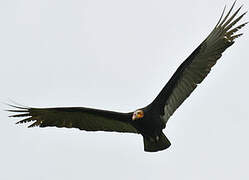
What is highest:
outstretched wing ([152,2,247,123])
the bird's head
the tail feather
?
outstretched wing ([152,2,247,123])

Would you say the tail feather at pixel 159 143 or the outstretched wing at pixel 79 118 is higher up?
the outstretched wing at pixel 79 118

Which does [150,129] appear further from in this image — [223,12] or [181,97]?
[223,12]

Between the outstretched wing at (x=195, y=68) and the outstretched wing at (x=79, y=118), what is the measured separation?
0.79 m

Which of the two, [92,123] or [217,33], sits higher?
[217,33]

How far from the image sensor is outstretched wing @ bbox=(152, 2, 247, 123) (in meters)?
21.2

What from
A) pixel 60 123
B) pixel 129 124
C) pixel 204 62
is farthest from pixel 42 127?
pixel 204 62

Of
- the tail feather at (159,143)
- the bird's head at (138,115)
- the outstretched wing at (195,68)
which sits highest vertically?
A: the outstretched wing at (195,68)

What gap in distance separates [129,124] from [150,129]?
0.50 m

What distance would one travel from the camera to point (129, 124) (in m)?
21.5

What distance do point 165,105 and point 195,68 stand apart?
918 millimetres

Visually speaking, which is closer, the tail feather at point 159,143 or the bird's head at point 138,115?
the bird's head at point 138,115

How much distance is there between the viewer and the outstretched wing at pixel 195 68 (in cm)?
2125

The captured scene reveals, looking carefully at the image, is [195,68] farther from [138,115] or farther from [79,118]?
[79,118]

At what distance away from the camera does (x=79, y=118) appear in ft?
70.7
